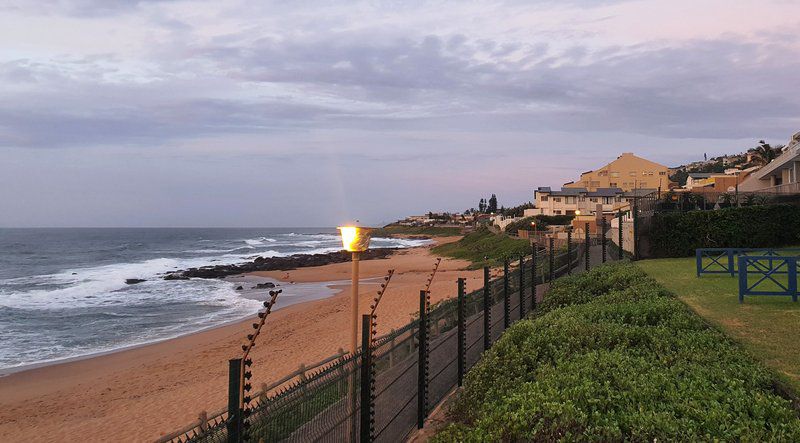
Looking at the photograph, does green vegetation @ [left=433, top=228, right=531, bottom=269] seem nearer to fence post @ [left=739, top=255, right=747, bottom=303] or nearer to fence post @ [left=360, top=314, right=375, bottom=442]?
fence post @ [left=739, top=255, right=747, bottom=303]

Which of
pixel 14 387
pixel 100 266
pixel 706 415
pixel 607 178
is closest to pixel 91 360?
pixel 14 387

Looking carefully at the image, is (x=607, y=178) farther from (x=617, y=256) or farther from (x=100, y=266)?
(x=100, y=266)

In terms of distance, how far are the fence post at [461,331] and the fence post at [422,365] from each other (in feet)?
3.46

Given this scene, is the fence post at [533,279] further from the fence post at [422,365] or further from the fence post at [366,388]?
the fence post at [366,388]

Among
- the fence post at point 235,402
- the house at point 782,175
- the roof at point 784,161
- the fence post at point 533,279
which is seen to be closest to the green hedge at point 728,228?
the house at point 782,175

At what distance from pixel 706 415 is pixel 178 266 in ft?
206

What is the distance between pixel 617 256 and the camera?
27516 mm

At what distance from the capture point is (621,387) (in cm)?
604

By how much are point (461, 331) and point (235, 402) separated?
209 inches

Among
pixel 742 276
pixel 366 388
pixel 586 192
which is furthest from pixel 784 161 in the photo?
pixel 586 192

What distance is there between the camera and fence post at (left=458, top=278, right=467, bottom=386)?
8.19 m

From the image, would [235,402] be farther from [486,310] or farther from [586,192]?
[586,192]

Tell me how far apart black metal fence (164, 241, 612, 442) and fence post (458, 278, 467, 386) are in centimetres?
2

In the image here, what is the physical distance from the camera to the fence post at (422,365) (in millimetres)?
6953
